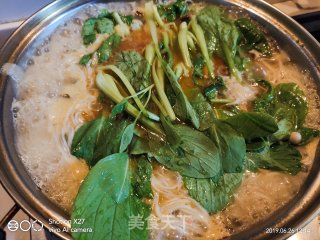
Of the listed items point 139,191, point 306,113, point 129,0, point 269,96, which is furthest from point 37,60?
point 306,113

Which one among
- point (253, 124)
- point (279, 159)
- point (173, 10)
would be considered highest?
point (173, 10)

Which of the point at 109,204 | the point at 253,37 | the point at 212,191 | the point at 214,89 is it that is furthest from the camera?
the point at 253,37

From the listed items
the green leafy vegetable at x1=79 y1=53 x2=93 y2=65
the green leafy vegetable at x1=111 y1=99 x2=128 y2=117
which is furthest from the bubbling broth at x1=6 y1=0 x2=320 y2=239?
the green leafy vegetable at x1=111 y1=99 x2=128 y2=117

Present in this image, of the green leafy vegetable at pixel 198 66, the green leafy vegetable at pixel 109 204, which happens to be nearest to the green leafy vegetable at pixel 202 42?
the green leafy vegetable at pixel 198 66

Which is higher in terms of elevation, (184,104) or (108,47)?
(108,47)

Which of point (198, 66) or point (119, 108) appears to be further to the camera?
Answer: point (198, 66)

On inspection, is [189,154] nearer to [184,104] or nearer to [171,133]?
[171,133]

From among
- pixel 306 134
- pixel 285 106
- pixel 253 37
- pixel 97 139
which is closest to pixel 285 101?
pixel 285 106
